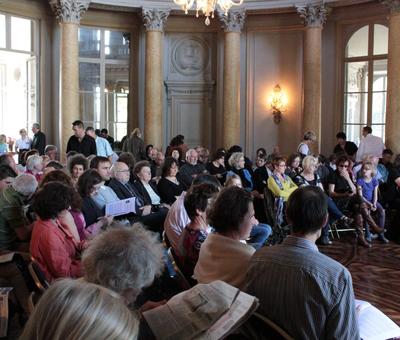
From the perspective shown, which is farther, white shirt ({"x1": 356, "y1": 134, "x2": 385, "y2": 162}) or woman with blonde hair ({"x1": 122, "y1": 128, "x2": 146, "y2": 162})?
woman with blonde hair ({"x1": 122, "y1": 128, "x2": 146, "y2": 162})

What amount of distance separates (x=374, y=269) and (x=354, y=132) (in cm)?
659

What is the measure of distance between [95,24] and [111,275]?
1123 cm

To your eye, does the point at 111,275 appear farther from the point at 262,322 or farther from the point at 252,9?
the point at 252,9

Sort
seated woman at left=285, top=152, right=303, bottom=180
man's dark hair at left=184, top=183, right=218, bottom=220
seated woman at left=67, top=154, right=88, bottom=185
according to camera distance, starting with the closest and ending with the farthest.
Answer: man's dark hair at left=184, top=183, right=218, bottom=220 < seated woman at left=67, top=154, right=88, bottom=185 < seated woman at left=285, top=152, right=303, bottom=180

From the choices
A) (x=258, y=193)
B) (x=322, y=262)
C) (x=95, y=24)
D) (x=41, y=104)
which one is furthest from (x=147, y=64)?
(x=322, y=262)

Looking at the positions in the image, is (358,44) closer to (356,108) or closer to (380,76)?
(380,76)

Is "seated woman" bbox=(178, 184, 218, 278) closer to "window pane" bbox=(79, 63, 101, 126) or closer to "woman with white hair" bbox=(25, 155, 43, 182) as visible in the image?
"woman with white hair" bbox=(25, 155, 43, 182)

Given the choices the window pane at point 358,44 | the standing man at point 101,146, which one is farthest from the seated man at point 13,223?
the window pane at point 358,44

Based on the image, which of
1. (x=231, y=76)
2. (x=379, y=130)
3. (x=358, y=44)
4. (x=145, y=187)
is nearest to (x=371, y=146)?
(x=379, y=130)

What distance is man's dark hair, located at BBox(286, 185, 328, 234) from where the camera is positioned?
2449 millimetres

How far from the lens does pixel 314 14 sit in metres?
11.5

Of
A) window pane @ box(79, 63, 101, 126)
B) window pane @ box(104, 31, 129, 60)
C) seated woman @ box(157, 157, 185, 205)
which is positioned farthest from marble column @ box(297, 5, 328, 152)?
seated woman @ box(157, 157, 185, 205)

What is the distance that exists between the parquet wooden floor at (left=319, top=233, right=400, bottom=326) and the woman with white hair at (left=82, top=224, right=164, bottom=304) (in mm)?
2941

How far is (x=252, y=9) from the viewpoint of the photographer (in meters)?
12.2
